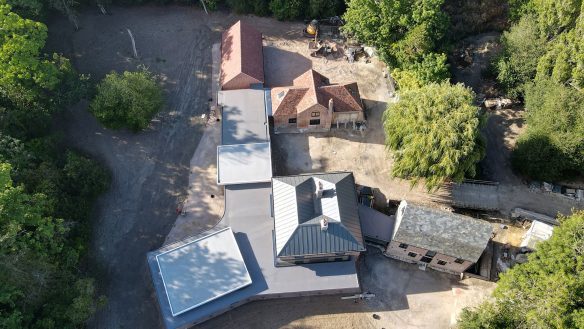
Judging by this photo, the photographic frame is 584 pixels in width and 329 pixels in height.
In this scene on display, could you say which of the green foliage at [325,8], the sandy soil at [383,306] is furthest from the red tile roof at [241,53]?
the sandy soil at [383,306]

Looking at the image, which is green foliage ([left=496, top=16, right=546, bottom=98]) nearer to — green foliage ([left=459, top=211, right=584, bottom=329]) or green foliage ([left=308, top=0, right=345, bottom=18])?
green foliage ([left=459, top=211, right=584, bottom=329])

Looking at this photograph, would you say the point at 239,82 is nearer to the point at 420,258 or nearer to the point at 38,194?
the point at 38,194

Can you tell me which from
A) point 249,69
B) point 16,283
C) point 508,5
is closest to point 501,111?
point 508,5

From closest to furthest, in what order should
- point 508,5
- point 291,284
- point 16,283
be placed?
point 16,283
point 291,284
point 508,5

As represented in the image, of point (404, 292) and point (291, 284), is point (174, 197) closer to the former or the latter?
point (291, 284)

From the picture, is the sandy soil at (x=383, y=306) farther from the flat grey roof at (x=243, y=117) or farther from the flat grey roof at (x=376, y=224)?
the flat grey roof at (x=243, y=117)

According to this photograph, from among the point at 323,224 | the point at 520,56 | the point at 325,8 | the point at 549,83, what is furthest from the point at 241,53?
the point at 549,83
